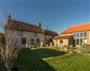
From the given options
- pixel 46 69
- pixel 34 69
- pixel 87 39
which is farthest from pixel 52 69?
pixel 87 39

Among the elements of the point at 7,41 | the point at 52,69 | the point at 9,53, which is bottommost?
the point at 52,69

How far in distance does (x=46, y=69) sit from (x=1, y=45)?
5.86 m

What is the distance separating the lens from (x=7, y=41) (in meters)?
10.4

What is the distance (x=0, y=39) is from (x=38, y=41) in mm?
34652

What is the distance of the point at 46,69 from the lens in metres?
14.3

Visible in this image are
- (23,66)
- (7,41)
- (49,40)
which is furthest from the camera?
(49,40)

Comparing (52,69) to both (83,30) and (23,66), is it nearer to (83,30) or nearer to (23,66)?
(23,66)

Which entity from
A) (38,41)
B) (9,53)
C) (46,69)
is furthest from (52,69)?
(38,41)

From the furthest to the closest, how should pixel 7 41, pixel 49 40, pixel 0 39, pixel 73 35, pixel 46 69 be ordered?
pixel 49 40 < pixel 73 35 < pixel 46 69 < pixel 0 39 < pixel 7 41

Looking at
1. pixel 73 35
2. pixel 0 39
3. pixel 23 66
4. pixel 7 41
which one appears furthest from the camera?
pixel 73 35

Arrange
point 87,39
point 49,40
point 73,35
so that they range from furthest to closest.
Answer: point 49,40 → point 73,35 → point 87,39

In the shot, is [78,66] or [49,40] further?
[49,40]

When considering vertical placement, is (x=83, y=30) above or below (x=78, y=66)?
above

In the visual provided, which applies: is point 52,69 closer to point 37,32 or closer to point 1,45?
point 1,45
